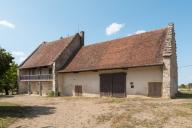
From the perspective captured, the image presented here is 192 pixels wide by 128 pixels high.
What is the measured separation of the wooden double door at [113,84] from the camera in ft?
99.7

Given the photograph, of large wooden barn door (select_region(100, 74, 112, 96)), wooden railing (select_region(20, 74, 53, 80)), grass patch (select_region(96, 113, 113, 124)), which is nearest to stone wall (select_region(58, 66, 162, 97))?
large wooden barn door (select_region(100, 74, 112, 96))

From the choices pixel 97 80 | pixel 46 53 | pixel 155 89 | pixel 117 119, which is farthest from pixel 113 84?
pixel 46 53

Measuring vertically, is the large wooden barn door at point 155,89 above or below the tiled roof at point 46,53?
below

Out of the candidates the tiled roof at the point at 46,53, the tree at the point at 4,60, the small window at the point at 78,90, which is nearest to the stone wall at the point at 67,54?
the tiled roof at the point at 46,53

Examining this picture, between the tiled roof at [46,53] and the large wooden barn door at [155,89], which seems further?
→ the tiled roof at [46,53]

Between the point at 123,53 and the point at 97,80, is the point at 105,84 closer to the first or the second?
the point at 97,80

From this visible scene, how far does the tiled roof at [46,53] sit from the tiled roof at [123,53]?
3698 mm

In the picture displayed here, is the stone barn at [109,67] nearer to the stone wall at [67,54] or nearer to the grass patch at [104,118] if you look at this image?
the stone wall at [67,54]

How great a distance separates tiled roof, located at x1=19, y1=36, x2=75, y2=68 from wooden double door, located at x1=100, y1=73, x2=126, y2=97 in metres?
11.3

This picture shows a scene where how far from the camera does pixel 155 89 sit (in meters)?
27.2

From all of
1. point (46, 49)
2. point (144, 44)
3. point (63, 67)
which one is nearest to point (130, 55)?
point (144, 44)

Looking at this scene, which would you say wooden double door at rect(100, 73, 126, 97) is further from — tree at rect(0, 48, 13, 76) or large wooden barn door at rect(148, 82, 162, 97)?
tree at rect(0, 48, 13, 76)

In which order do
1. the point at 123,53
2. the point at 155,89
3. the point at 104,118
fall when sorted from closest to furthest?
the point at 104,118, the point at 155,89, the point at 123,53

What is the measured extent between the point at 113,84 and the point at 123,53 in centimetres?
402
